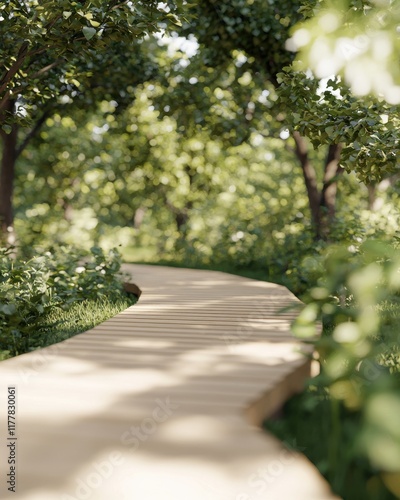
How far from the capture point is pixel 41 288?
273 inches

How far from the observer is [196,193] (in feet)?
74.2

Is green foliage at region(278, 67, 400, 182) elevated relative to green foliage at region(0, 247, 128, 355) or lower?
elevated

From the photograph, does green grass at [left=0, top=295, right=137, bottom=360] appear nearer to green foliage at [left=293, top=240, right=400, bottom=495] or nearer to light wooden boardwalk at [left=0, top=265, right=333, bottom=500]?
light wooden boardwalk at [left=0, top=265, right=333, bottom=500]

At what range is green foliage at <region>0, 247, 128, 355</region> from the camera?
5.60m

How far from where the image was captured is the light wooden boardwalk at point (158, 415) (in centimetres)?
240

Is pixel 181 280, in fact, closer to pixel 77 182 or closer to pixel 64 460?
pixel 64 460

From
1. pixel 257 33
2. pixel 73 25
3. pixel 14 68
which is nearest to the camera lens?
pixel 73 25

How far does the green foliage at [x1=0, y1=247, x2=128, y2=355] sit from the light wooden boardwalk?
0.90m

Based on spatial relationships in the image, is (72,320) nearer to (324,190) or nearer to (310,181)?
(324,190)

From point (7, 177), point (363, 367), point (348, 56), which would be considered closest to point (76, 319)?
point (363, 367)

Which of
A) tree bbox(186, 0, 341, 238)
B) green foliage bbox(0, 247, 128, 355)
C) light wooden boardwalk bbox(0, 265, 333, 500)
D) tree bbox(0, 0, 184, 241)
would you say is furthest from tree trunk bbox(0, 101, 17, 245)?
light wooden boardwalk bbox(0, 265, 333, 500)

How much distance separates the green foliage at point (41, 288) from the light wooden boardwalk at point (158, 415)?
0.90 meters

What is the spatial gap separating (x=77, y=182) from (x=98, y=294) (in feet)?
50.4

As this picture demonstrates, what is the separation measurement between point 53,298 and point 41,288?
0.19 m
